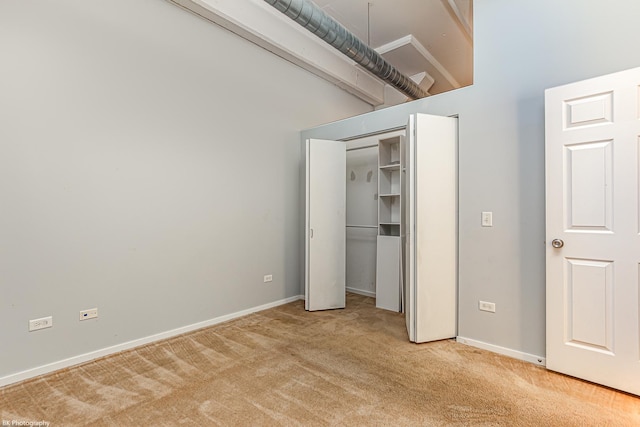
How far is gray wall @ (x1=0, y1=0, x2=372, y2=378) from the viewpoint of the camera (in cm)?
231

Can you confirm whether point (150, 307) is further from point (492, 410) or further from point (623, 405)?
→ point (623, 405)

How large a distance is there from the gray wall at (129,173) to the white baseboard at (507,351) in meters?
2.30

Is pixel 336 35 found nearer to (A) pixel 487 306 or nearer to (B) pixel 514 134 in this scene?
(B) pixel 514 134

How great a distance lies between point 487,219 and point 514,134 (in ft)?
2.44

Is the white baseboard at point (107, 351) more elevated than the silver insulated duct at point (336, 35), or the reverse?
the silver insulated duct at point (336, 35)

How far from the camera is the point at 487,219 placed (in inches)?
109

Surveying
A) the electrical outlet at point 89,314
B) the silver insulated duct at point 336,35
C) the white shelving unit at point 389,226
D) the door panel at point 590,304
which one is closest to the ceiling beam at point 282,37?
the silver insulated duct at point 336,35

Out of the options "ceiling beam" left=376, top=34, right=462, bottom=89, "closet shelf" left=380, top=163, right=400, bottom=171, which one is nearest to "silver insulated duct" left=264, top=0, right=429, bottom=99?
"ceiling beam" left=376, top=34, right=462, bottom=89

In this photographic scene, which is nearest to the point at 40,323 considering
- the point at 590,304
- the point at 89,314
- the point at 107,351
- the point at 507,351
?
the point at 89,314

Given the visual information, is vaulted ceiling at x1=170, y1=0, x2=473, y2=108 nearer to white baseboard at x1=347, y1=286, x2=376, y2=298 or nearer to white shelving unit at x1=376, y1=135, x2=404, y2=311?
white shelving unit at x1=376, y1=135, x2=404, y2=311

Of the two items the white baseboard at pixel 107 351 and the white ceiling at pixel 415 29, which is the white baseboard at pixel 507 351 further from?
the white ceiling at pixel 415 29

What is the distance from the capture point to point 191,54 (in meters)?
3.24

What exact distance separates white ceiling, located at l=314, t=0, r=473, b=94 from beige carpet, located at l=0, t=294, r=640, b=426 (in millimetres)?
3794

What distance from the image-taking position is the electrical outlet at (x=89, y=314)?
8.41ft
